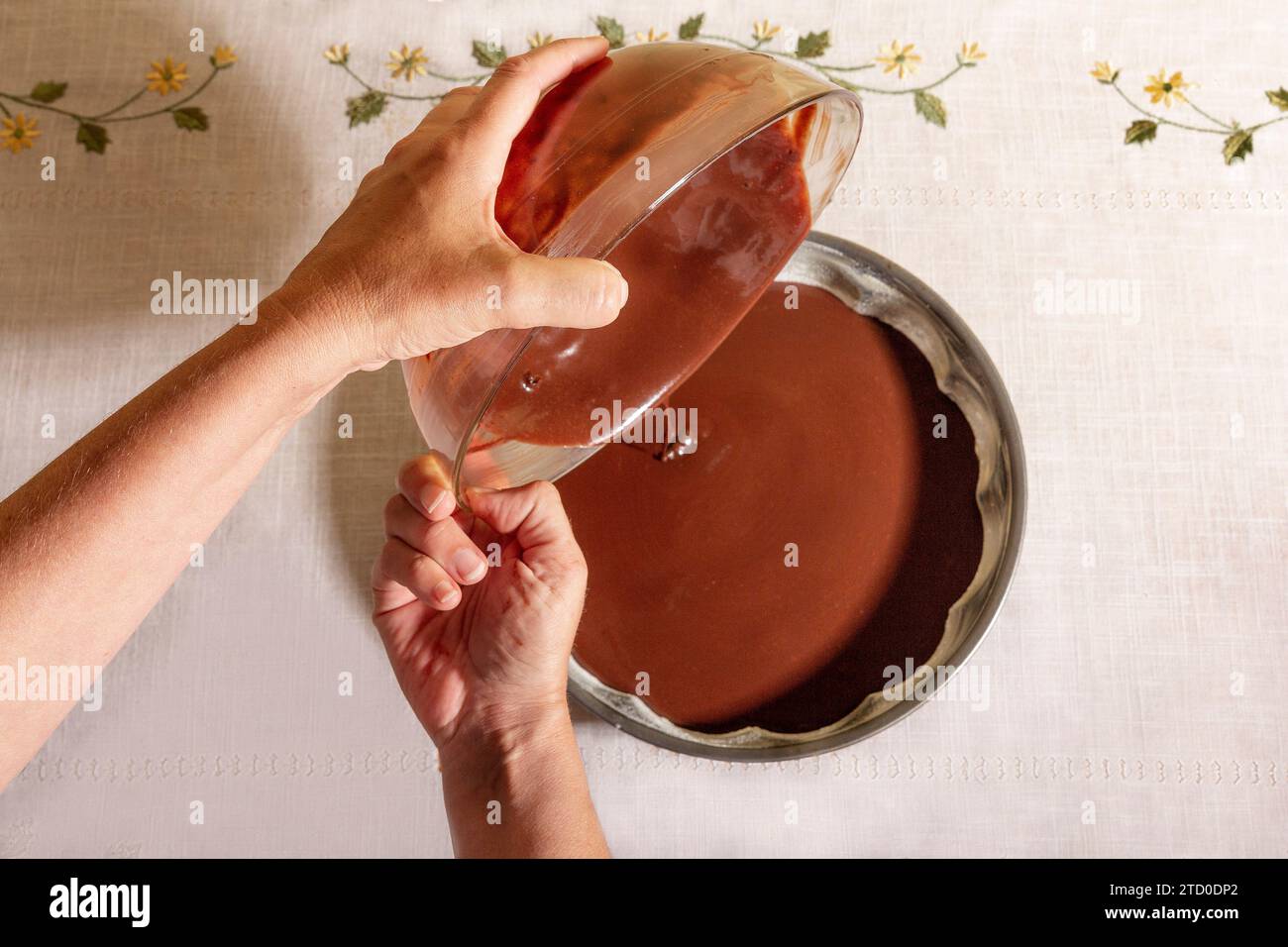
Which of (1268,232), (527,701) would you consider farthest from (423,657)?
(1268,232)

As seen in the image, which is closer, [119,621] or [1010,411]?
[119,621]

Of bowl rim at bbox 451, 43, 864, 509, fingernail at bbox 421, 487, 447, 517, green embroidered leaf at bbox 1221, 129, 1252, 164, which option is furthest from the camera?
green embroidered leaf at bbox 1221, 129, 1252, 164

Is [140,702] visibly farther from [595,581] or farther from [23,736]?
[595,581]

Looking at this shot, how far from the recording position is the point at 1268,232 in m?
0.75

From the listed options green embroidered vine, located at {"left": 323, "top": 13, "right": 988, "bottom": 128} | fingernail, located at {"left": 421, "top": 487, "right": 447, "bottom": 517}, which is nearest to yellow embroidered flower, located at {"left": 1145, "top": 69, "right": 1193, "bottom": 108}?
green embroidered vine, located at {"left": 323, "top": 13, "right": 988, "bottom": 128}

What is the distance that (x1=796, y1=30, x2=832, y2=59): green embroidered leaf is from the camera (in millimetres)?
774

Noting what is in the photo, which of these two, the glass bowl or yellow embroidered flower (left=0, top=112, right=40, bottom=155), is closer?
the glass bowl

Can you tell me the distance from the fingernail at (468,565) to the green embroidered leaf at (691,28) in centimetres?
47

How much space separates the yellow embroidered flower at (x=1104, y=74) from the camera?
30.3 inches

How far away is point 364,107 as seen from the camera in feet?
2.52

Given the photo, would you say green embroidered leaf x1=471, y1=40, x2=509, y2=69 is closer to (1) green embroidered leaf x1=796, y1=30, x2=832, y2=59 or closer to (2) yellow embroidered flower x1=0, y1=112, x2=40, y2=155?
(1) green embroidered leaf x1=796, y1=30, x2=832, y2=59

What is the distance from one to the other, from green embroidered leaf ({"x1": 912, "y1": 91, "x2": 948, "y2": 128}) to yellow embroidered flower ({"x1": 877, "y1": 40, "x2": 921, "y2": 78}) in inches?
0.9

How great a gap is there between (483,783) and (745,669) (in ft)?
0.65

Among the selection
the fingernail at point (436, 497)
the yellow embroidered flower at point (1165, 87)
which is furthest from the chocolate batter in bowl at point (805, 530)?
the yellow embroidered flower at point (1165, 87)
